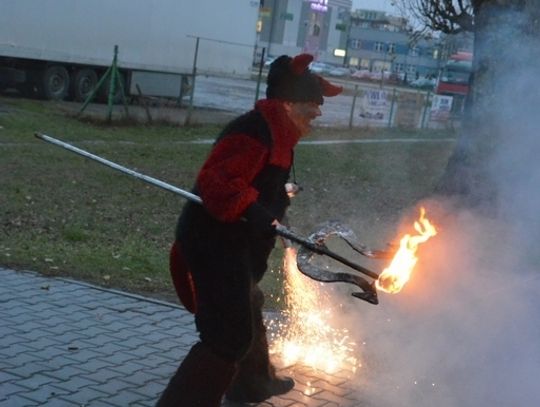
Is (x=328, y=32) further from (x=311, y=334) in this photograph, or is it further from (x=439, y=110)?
(x=311, y=334)

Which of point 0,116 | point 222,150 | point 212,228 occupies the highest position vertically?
point 222,150

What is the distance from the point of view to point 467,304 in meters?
5.50

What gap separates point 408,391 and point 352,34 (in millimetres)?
50299

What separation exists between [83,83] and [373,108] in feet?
24.2

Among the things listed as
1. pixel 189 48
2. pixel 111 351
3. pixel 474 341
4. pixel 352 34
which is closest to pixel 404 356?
pixel 474 341

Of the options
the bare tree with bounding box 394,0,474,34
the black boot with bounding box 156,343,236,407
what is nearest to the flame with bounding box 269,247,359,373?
the black boot with bounding box 156,343,236,407

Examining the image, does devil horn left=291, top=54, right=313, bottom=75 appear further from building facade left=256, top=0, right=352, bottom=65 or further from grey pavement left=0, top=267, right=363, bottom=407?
building facade left=256, top=0, right=352, bottom=65

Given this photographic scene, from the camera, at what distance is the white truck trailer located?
16.9 metres

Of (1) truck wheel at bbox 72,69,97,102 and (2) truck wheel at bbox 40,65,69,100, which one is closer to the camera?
(2) truck wheel at bbox 40,65,69,100

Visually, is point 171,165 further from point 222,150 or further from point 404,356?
point 222,150

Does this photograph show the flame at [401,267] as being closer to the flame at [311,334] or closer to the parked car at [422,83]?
the flame at [311,334]

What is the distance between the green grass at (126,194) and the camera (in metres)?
6.53

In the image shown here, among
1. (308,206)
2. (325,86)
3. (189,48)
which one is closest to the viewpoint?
(325,86)

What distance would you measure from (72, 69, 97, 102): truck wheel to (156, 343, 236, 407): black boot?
15.8 metres
